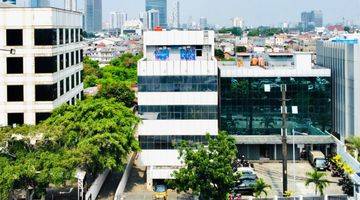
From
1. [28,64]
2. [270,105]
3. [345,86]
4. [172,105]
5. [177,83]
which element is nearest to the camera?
[177,83]

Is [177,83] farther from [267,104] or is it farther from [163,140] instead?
[267,104]

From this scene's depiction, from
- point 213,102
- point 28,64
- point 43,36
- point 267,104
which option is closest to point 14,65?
point 28,64

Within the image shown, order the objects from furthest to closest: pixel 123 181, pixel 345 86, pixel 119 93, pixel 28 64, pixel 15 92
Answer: pixel 119 93 < pixel 345 86 < pixel 15 92 < pixel 28 64 < pixel 123 181

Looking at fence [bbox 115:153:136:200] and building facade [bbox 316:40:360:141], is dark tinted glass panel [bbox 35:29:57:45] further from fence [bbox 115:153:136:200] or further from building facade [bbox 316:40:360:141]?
building facade [bbox 316:40:360:141]

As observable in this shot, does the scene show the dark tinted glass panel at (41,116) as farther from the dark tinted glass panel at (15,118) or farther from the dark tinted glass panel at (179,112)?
the dark tinted glass panel at (179,112)

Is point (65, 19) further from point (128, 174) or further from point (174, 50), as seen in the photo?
point (128, 174)

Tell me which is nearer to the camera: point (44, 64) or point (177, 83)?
point (177, 83)

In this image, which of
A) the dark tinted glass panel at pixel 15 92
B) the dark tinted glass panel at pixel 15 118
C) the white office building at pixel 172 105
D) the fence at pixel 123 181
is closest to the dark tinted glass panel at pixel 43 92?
the dark tinted glass panel at pixel 15 92

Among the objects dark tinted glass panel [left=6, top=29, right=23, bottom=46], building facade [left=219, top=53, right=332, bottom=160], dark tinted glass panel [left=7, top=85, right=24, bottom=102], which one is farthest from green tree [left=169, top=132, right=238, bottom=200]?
dark tinted glass panel [left=6, top=29, right=23, bottom=46]
